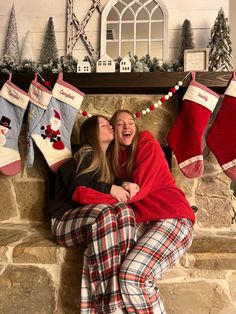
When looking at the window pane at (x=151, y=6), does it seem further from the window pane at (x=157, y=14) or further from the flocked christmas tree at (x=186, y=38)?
the flocked christmas tree at (x=186, y=38)

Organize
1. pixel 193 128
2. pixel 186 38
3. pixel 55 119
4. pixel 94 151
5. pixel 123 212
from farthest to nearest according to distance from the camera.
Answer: pixel 186 38, pixel 55 119, pixel 193 128, pixel 94 151, pixel 123 212

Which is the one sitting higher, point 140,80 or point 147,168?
point 140,80

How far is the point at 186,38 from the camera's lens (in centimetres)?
214

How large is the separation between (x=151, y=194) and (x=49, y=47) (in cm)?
124

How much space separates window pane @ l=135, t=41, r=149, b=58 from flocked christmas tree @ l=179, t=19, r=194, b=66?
24 cm

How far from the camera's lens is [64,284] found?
1.67 meters

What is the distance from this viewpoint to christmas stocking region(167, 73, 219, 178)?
1.90m

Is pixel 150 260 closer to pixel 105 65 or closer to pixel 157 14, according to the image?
pixel 105 65

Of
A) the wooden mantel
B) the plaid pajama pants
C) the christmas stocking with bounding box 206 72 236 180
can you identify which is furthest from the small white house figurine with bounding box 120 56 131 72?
the plaid pajama pants

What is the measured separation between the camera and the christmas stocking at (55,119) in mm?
1999

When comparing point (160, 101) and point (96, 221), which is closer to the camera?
point (96, 221)

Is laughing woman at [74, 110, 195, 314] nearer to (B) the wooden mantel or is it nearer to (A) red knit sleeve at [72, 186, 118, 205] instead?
(A) red knit sleeve at [72, 186, 118, 205]

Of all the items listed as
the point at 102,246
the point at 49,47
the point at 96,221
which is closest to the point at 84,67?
the point at 49,47

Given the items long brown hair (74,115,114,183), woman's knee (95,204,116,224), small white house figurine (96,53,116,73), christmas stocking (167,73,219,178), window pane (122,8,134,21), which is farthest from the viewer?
window pane (122,8,134,21)
